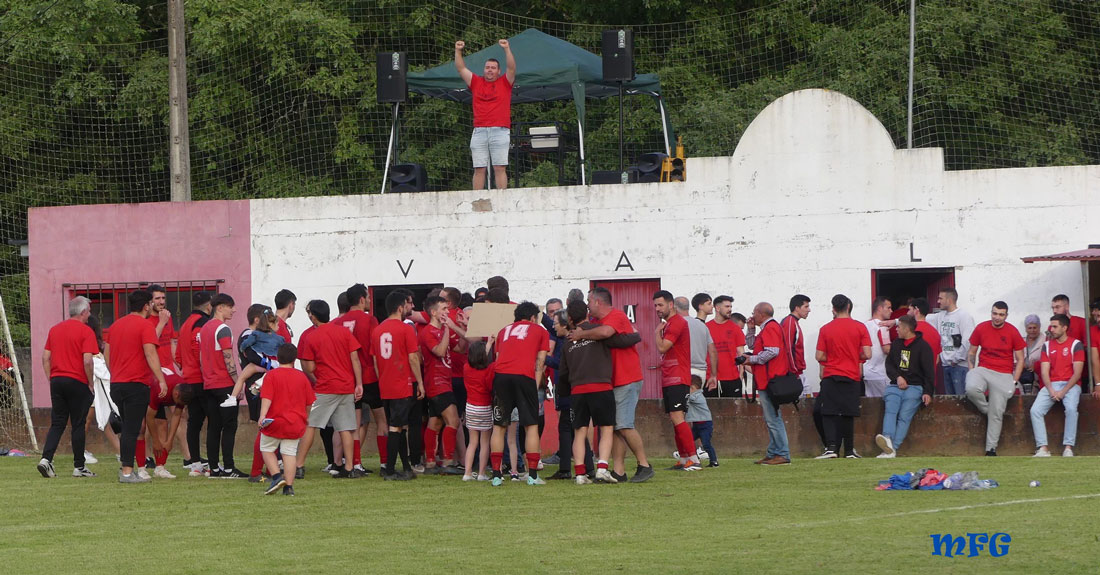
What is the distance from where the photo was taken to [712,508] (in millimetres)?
11109

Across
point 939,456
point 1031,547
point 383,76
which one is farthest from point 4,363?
point 1031,547

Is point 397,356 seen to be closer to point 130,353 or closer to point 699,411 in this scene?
point 130,353

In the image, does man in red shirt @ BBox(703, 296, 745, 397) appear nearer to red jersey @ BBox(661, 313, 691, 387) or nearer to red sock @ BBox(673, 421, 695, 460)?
red sock @ BBox(673, 421, 695, 460)

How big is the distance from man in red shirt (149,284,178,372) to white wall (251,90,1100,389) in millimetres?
4527

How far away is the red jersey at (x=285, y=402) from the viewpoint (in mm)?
12164

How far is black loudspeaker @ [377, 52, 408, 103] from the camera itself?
21.6 metres

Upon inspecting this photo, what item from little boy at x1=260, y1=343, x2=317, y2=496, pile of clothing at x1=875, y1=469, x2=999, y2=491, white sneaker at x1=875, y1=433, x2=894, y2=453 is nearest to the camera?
pile of clothing at x1=875, y1=469, x2=999, y2=491

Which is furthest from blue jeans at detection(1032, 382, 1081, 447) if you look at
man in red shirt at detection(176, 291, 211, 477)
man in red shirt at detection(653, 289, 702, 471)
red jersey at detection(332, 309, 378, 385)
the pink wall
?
the pink wall

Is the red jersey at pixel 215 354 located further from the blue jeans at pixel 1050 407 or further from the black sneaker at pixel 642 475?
the blue jeans at pixel 1050 407

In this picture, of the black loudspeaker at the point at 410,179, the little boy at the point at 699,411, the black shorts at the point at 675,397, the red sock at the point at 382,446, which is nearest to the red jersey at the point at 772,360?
the little boy at the point at 699,411

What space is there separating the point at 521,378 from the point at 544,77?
9397 millimetres

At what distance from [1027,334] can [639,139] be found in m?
10.4

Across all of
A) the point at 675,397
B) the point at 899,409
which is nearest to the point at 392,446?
the point at 675,397

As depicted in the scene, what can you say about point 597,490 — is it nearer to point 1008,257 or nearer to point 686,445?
point 686,445
